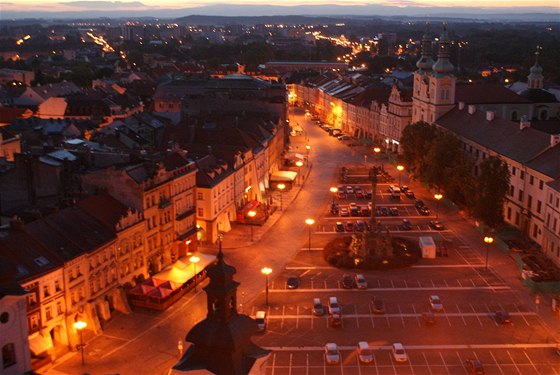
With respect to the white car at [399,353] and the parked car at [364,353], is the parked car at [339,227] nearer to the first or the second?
the parked car at [364,353]

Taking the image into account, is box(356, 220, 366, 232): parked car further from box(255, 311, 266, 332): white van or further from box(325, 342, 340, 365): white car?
box(325, 342, 340, 365): white car

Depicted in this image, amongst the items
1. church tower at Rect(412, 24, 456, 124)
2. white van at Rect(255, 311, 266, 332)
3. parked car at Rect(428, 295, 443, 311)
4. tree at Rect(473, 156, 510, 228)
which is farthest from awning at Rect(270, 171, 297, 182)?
white van at Rect(255, 311, 266, 332)

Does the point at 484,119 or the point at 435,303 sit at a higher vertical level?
the point at 484,119

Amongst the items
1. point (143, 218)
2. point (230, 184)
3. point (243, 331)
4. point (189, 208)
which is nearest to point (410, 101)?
point (230, 184)

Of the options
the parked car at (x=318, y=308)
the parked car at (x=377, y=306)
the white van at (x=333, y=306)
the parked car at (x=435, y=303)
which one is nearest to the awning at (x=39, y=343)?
the parked car at (x=318, y=308)

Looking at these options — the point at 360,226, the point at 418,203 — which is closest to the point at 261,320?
the point at 360,226

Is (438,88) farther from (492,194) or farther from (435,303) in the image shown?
(435,303)
